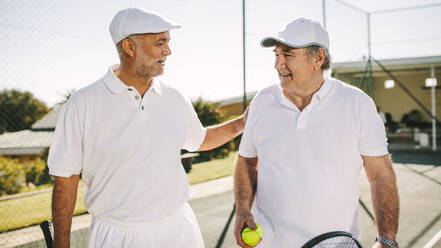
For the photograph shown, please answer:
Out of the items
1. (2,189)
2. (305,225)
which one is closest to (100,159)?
(305,225)

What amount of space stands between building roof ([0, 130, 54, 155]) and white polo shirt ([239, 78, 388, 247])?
19.9 feet

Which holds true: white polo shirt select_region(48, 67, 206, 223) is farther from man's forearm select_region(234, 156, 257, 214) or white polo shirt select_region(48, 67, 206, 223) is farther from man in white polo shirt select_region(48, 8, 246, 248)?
man's forearm select_region(234, 156, 257, 214)

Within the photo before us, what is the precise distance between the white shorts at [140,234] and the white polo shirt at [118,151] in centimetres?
4

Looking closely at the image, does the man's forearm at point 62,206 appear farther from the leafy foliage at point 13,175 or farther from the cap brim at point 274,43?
the leafy foliage at point 13,175

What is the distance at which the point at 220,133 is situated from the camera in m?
2.76

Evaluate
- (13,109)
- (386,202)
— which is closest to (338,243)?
(386,202)

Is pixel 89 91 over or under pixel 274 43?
under

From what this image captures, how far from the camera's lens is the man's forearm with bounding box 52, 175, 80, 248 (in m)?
1.95

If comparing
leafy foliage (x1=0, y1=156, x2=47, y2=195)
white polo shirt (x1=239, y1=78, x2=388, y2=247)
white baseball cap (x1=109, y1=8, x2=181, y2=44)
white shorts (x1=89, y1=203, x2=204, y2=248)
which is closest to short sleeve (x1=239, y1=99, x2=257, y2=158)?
white polo shirt (x1=239, y1=78, x2=388, y2=247)

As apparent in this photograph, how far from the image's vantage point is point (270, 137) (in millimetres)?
2199

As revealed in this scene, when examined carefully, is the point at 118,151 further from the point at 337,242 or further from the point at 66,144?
the point at 337,242

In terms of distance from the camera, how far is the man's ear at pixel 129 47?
2.15 m

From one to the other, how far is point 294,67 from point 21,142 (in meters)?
7.93

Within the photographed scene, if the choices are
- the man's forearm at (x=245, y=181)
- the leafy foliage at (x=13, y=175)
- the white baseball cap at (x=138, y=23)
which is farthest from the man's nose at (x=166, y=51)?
the leafy foliage at (x=13, y=175)
